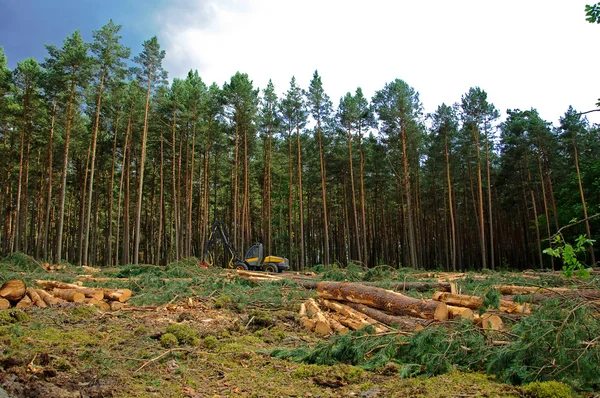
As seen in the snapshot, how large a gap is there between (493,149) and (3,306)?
129 feet

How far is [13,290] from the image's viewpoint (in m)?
8.88

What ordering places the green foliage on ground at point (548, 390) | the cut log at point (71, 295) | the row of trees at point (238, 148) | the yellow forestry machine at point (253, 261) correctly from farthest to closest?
the row of trees at point (238, 148), the yellow forestry machine at point (253, 261), the cut log at point (71, 295), the green foliage on ground at point (548, 390)

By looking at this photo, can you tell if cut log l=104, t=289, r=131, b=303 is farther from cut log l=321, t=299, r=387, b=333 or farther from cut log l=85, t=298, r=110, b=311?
cut log l=321, t=299, r=387, b=333

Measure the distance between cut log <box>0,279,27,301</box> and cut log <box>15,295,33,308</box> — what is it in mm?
90

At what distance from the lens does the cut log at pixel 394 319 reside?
7456 millimetres

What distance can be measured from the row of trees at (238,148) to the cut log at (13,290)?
14753mm

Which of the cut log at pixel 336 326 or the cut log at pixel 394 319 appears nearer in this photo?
the cut log at pixel 394 319

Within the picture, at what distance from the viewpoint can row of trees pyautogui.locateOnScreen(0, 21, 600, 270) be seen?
2558cm

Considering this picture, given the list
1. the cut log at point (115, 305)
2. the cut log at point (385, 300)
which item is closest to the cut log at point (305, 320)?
the cut log at point (385, 300)

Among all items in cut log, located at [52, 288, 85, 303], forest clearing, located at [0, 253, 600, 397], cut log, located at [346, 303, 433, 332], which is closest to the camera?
forest clearing, located at [0, 253, 600, 397]

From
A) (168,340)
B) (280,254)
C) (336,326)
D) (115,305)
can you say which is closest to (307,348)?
(336,326)

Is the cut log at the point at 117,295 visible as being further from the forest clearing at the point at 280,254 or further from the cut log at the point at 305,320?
the cut log at the point at 305,320

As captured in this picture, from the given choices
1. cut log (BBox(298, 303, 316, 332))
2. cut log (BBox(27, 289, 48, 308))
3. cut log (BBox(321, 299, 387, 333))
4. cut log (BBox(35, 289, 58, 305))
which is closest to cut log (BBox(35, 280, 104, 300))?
cut log (BBox(35, 289, 58, 305))

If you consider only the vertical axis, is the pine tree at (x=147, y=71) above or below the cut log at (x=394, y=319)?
above
